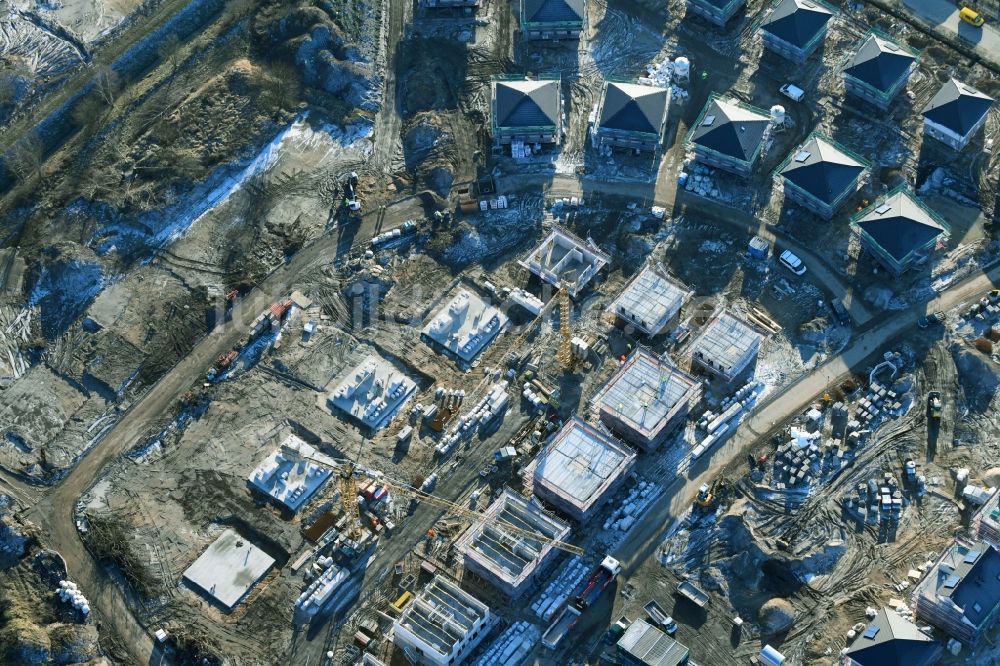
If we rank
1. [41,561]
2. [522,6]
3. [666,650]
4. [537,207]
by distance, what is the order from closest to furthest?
1. [666,650]
2. [41,561]
3. [537,207]
4. [522,6]

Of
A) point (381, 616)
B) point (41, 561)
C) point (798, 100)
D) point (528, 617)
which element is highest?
point (798, 100)

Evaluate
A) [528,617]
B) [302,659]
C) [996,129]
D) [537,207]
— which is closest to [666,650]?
[528,617]

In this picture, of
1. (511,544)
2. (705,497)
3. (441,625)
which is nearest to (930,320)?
(705,497)

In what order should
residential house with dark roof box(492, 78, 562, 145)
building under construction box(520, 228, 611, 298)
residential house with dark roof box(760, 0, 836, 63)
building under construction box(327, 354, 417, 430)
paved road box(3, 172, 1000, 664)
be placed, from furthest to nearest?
residential house with dark roof box(760, 0, 836, 63) < residential house with dark roof box(492, 78, 562, 145) < building under construction box(520, 228, 611, 298) < building under construction box(327, 354, 417, 430) < paved road box(3, 172, 1000, 664)

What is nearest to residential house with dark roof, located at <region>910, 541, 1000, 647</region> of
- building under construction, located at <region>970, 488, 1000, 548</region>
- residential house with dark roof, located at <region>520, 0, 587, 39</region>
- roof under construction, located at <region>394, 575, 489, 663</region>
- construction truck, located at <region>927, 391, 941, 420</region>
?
building under construction, located at <region>970, 488, 1000, 548</region>

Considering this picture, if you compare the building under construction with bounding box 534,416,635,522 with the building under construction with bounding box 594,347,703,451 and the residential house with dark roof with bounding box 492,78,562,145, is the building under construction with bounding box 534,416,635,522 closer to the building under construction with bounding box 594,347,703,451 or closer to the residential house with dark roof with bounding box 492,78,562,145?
the building under construction with bounding box 594,347,703,451

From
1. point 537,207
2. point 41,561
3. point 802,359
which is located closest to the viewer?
point 41,561

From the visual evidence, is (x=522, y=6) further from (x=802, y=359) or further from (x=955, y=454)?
(x=955, y=454)
